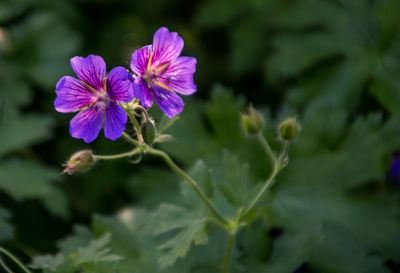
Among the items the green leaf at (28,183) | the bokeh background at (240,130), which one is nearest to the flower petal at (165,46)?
the bokeh background at (240,130)

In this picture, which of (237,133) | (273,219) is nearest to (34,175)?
(237,133)

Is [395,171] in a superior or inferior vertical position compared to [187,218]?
inferior

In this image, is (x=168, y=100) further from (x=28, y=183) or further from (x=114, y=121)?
(x=28, y=183)

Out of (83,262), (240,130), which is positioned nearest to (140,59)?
(83,262)

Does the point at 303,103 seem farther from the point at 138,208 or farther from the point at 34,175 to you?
the point at 34,175

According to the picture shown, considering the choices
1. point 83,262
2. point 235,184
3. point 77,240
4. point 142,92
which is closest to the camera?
point 142,92

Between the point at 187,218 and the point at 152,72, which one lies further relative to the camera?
the point at 187,218

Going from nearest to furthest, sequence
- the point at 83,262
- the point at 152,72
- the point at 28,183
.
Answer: the point at 152,72, the point at 83,262, the point at 28,183

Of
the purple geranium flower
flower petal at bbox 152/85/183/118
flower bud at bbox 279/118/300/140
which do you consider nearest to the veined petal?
the purple geranium flower
